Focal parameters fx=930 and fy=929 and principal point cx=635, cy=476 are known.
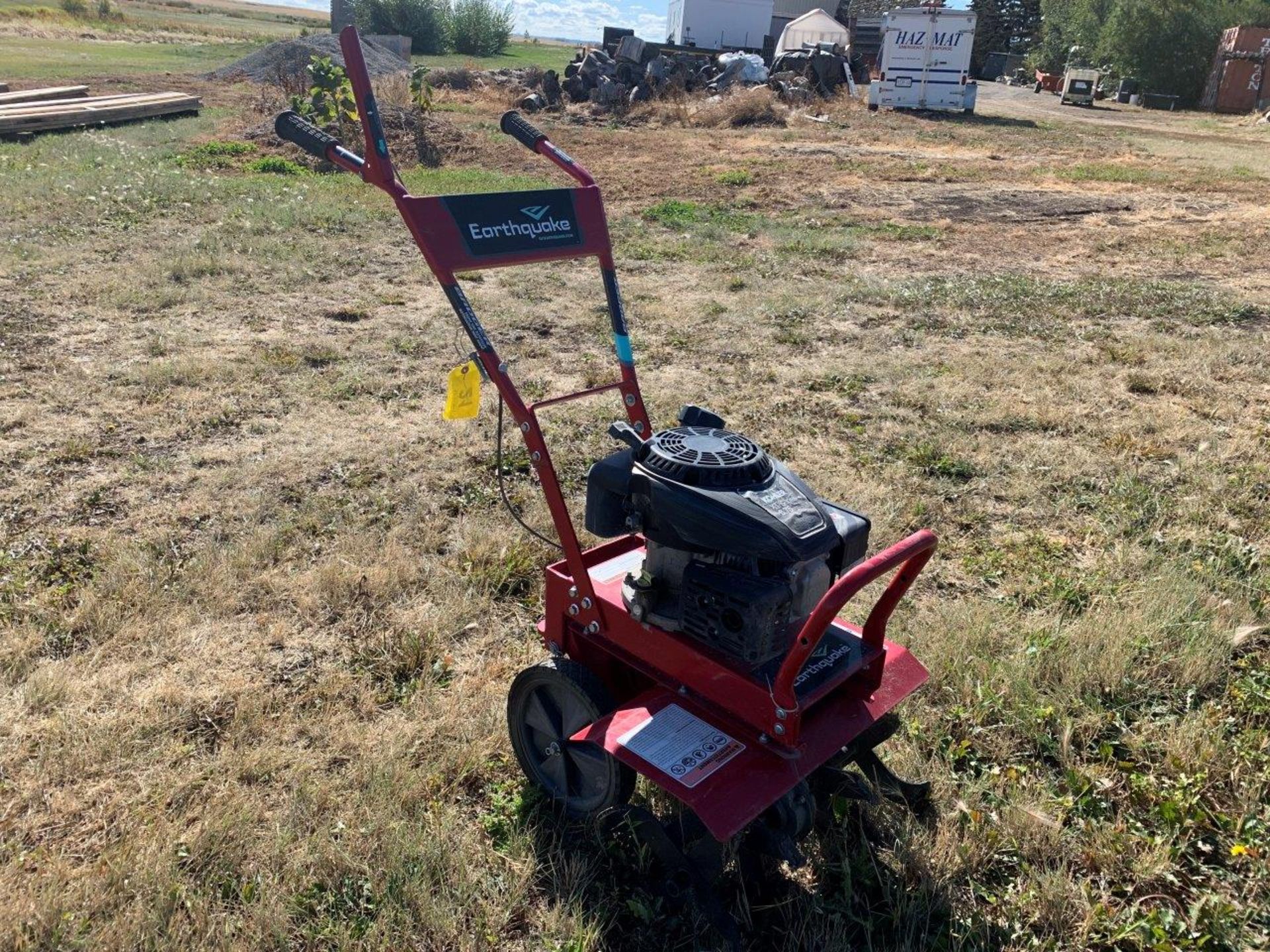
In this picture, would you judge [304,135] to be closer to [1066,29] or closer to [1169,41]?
[1169,41]

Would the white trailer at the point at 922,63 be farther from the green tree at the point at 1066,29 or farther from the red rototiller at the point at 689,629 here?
→ the red rototiller at the point at 689,629

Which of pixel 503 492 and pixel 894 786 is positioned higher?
pixel 503 492

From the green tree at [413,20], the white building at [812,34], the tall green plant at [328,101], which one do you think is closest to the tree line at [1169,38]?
the white building at [812,34]

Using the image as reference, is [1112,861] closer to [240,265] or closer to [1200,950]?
[1200,950]

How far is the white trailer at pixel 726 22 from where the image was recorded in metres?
41.4

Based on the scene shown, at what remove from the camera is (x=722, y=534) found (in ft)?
7.58

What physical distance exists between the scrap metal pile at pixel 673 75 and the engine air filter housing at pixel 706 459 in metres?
25.3

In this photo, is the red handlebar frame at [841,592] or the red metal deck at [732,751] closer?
the red handlebar frame at [841,592]

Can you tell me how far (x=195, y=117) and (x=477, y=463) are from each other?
Result: 1877 centimetres

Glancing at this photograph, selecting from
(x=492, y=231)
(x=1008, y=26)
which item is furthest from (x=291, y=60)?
(x=1008, y=26)

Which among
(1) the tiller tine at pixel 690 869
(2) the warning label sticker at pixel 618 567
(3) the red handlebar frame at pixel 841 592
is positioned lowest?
(1) the tiller tine at pixel 690 869

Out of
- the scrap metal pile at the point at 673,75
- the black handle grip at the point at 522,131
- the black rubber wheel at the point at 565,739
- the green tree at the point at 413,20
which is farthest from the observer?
the green tree at the point at 413,20

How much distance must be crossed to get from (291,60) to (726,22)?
68.2 feet

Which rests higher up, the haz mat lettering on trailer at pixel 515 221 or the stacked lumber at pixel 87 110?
the haz mat lettering on trailer at pixel 515 221
